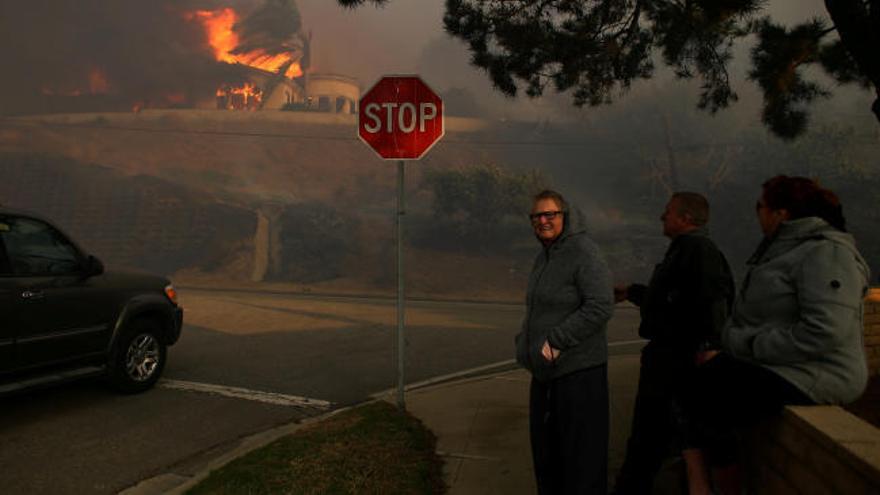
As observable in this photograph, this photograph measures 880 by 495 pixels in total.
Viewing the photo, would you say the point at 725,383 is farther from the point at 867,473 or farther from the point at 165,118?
the point at 165,118

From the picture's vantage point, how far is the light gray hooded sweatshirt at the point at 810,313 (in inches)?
88.0

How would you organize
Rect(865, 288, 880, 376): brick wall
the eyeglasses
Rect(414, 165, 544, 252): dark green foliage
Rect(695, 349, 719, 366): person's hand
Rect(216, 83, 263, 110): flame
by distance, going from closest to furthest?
Rect(695, 349, 719, 366): person's hand < the eyeglasses < Rect(865, 288, 880, 376): brick wall < Rect(414, 165, 544, 252): dark green foliage < Rect(216, 83, 263, 110): flame

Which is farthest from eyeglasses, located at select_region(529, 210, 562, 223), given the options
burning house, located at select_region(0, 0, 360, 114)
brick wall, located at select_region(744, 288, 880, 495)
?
burning house, located at select_region(0, 0, 360, 114)

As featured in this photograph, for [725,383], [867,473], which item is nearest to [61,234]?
[725,383]

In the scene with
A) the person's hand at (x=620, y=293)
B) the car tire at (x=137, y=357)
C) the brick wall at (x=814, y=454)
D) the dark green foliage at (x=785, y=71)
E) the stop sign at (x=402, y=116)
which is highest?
the dark green foliage at (x=785, y=71)

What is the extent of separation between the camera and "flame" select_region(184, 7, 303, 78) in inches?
3211

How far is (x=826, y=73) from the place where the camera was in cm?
715

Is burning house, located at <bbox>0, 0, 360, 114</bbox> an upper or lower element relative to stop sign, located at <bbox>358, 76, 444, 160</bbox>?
upper

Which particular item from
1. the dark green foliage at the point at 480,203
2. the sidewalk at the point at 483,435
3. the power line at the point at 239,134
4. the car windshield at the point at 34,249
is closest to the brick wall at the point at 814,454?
the sidewalk at the point at 483,435

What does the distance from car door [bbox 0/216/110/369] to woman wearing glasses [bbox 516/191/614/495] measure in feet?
14.8

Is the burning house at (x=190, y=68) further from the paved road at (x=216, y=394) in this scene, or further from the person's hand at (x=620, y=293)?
the person's hand at (x=620, y=293)

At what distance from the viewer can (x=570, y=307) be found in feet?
10.5

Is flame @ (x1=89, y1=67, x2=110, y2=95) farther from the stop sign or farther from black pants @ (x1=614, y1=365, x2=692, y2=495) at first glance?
black pants @ (x1=614, y1=365, x2=692, y2=495)

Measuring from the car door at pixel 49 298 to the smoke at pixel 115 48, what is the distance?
2871 inches
